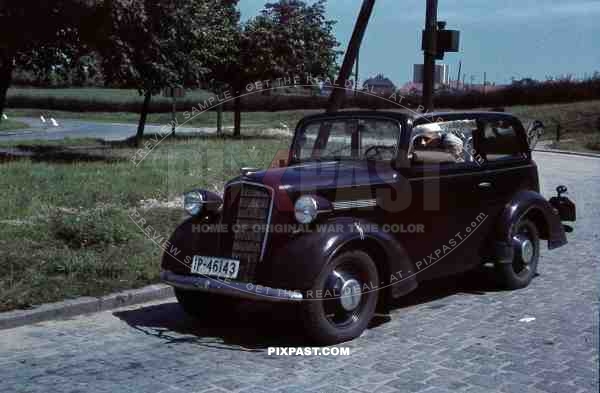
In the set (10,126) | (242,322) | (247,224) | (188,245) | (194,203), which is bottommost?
(242,322)

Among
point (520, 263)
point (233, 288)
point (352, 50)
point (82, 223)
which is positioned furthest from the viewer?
point (352, 50)

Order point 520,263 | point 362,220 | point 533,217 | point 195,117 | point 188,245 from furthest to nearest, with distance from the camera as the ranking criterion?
point 195,117, point 533,217, point 520,263, point 188,245, point 362,220

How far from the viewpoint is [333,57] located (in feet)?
94.5

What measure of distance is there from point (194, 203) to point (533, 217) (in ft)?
11.5

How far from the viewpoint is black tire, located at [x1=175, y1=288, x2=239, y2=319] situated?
639 cm

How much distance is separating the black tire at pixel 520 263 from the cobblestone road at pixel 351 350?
0.45ft

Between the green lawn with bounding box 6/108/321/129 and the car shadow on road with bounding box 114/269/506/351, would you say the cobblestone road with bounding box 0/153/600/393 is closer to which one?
the car shadow on road with bounding box 114/269/506/351

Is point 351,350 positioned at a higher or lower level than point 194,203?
lower

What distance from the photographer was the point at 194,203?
6305 mm

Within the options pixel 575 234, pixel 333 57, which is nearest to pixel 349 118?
pixel 575 234

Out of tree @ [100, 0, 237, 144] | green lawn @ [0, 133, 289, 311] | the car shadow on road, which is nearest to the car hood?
the car shadow on road

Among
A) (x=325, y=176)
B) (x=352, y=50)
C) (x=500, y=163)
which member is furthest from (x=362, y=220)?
Answer: (x=352, y=50)

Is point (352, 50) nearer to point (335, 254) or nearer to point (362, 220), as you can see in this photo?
point (362, 220)

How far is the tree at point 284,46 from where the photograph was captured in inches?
1064
